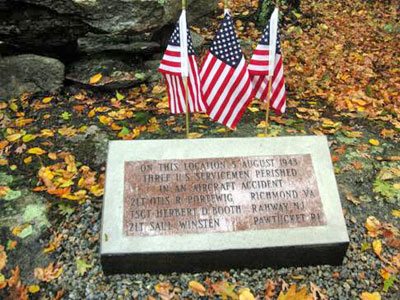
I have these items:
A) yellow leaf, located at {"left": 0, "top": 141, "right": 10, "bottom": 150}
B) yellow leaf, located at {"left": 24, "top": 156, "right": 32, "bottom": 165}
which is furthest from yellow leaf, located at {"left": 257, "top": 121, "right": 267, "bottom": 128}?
yellow leaf, located at {"left": 0, "top": 141, "right": 10, "bottom": 150}

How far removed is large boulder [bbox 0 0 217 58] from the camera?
20.3 feet

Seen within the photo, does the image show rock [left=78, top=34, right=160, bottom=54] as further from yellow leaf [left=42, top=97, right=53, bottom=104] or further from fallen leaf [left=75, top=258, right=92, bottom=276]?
fallen leaf [left=75, top=258, right=92, bottom=276]

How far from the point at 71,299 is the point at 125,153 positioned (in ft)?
4.61

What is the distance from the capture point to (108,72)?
6.76m

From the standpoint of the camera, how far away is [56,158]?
543 centimetres

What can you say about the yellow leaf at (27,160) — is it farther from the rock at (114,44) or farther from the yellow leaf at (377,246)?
the yellow leaf at (377,246)

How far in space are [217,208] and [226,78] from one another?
142cm

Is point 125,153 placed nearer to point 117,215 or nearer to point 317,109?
point 117,215

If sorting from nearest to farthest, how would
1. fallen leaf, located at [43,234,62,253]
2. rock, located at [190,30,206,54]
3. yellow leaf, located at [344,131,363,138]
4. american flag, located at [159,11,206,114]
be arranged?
fallen leaf, located at [43,234,62,253] → american flag, located at [159,11,206,114] → yellow leaf, located at [344,131,363,138] → rock, located at [190,30,206,54]

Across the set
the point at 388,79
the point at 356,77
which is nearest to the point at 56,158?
the point at 356,77

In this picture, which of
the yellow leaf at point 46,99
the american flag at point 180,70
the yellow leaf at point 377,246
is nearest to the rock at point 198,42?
the yellow leaf at point 46,99

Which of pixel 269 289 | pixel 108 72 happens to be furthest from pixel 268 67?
pixel 108 72

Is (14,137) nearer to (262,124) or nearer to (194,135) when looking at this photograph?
(194,135)

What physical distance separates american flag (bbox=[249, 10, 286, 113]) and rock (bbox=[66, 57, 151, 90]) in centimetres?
249
